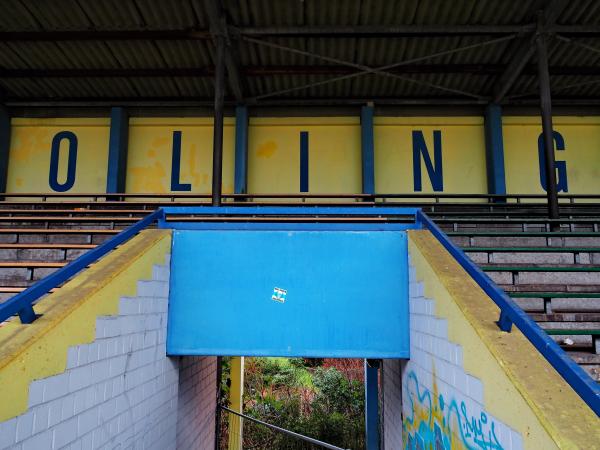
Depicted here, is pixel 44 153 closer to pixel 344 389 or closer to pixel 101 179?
pixel 101 179

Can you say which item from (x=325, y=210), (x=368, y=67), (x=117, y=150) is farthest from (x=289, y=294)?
(x=117, y=150)

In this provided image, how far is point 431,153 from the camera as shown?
11.5 m

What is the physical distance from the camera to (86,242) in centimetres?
528

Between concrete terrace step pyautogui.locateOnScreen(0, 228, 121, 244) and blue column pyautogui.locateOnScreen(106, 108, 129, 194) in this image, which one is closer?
concrete terrace step pyautogui.locateOnScreen(0, 228, 121, 244)

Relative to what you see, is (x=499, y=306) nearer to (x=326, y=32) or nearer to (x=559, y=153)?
(x=326, y=32)

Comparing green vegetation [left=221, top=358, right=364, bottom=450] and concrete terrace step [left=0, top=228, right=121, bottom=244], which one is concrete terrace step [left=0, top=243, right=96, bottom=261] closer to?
concrete terrace step [left=0, top=228, right=121, bottom=244]

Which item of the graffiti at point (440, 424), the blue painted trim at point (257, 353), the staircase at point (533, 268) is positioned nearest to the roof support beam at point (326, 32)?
the staircase at point (533, 268)

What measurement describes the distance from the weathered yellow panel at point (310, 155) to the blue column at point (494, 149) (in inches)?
127

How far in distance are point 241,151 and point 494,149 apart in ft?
20.5

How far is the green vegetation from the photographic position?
416 inches

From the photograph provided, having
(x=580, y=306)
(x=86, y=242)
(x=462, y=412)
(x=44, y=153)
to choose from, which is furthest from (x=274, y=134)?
(x=462, y=412)

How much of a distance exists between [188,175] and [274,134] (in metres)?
2.45

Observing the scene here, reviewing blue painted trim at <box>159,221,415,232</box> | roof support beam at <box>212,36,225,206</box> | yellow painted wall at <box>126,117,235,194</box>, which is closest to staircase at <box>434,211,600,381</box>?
blue painted trim at <box>159,221,415,232</box>

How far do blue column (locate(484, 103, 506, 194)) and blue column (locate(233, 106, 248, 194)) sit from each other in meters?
6.09
